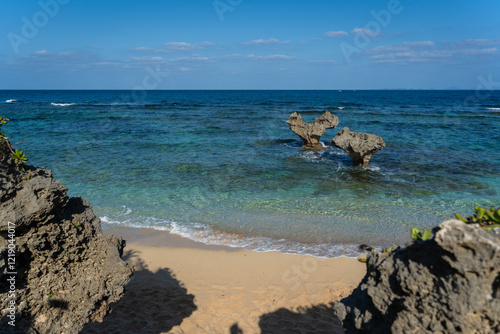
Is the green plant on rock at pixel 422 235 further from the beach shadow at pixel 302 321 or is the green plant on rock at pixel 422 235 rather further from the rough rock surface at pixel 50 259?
the rough rock surface at pixel 50 259

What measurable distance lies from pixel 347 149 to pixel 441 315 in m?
16.0

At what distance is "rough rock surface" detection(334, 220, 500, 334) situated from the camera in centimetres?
259

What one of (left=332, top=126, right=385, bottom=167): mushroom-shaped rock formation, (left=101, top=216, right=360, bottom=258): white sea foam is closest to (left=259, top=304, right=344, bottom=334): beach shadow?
(left=101, top=216, right=360, bottom=258): white sea foam

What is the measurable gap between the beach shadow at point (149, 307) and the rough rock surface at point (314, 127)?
16.6 m

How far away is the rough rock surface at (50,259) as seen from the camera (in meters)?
4.18

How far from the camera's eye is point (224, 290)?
7.45 m

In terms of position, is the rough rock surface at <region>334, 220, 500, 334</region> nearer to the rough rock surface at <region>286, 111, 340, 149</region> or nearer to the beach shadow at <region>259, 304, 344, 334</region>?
the beach shadow at <region>259, 304, 344, 334</region>

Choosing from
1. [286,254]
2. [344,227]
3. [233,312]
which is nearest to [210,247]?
[286,254]

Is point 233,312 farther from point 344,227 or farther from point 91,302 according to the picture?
point 344,227

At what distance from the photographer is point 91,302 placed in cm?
464

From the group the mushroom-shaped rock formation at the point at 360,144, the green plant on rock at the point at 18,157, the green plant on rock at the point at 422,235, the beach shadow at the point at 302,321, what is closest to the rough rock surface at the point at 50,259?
the green plant on rock at the point at 18,157

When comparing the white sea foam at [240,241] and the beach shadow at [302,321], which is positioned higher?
the white sea foam at [240,241]

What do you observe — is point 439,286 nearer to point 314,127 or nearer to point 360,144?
point 360,144

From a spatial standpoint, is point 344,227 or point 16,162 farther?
point 344,227
